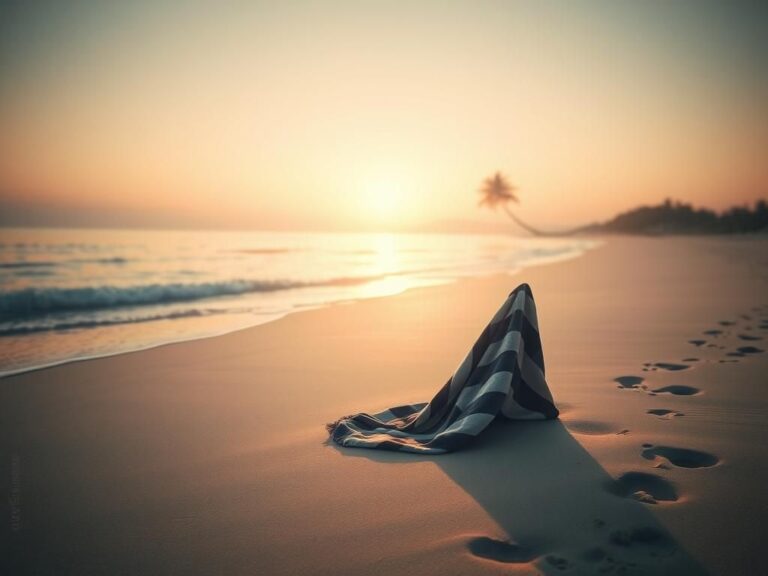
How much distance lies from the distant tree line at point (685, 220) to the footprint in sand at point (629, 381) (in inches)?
2257

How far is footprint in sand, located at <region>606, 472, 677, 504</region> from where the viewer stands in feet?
7.32

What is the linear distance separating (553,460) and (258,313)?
8.05 meters

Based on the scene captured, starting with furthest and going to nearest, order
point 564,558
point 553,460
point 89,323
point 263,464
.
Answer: point 89,323 → point 263,464 → point 553,460 → point 564,558

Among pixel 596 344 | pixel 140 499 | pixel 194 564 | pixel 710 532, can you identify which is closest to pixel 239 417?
pixel 140 499

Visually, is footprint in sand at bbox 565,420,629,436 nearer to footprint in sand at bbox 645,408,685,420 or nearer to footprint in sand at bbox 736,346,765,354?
footprint in sand at bbox 645,408,685,420

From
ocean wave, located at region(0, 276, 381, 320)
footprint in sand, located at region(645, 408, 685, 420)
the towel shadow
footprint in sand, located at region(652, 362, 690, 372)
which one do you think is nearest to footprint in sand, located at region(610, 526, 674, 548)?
the towel shadow

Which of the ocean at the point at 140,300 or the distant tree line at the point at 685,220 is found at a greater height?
the distant tree line at the point at 685,220

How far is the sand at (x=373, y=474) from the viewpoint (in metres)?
1.97

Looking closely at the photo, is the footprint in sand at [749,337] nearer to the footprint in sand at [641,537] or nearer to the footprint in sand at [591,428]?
the footprint in sand at [591,428]

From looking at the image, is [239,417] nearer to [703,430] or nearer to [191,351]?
[191,351]

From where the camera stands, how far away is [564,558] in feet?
6.07

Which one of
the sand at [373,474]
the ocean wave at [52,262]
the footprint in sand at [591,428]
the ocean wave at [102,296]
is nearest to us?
the sand at [373,474]

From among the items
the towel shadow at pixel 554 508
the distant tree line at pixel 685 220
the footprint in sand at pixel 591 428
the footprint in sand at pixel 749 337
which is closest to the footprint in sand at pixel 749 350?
the footprint in sand at pixel 749 337

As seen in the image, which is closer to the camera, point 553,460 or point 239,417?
point 553,460
